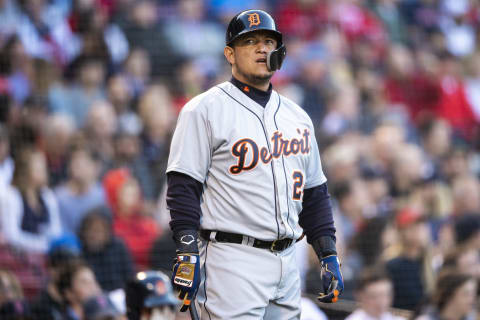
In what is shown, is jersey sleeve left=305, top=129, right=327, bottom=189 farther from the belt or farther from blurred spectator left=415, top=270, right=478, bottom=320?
blurred spectator left=415, top=270, right=478, bottom=320

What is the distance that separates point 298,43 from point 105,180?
9.89 ft

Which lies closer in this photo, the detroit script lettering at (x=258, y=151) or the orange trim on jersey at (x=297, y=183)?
the detroit script lettering at (x=258, y=151)

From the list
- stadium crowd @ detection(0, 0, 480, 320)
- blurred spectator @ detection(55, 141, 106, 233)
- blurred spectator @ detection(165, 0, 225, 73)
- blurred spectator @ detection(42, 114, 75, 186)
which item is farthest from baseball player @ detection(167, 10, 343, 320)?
blurred spectator @ detection(165, 0, 225, 73)

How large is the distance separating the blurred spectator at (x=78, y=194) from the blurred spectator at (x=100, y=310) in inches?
53.7

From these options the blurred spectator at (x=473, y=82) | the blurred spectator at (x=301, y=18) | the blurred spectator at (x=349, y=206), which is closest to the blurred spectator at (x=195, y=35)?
the blurred spectator at (x=301, y=18)

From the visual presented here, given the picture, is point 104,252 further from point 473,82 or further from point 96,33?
point 473,82

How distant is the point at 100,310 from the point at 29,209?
140 cm

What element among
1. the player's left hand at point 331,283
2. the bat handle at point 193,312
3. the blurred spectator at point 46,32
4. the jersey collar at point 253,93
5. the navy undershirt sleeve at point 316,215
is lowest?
the bat handle at point 193,312

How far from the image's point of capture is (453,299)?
15.1ft

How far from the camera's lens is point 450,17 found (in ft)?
31.9

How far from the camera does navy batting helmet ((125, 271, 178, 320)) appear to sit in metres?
3.64

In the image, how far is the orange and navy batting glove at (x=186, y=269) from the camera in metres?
2.66

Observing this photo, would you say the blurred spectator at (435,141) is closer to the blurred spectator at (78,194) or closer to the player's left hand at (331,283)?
the blurred spectator at (78,194)

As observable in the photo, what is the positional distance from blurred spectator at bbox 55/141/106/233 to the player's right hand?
271 centimetres
